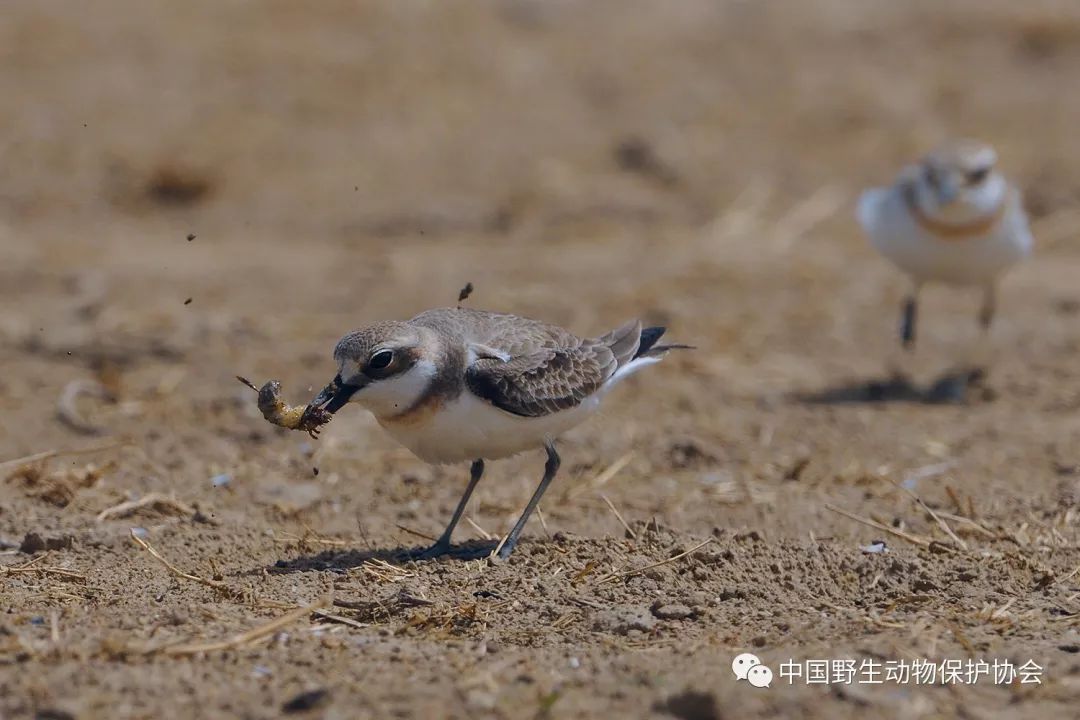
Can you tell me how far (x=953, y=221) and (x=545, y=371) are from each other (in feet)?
14.5

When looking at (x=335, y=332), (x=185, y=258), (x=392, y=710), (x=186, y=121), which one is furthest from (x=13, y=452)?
(x=186, y=121)

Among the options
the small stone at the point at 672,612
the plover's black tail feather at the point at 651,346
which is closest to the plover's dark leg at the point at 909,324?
the plover's black tail feather at the point at 651,346

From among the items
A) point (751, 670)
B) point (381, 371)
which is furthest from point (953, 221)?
point (751, 670)

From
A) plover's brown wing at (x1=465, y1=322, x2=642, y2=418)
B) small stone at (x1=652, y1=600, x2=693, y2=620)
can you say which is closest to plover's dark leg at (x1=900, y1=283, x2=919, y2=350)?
plover's brown wing at (x1=465, y1=322, x2=642, y2=418)

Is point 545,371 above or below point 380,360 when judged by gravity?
below

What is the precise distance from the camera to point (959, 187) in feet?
31.0

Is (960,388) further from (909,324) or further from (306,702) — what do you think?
(306,702)

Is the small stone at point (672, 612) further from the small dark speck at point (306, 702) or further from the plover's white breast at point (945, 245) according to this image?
the plover's white breast at point (945, 245)

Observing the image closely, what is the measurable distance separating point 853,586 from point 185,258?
839cm

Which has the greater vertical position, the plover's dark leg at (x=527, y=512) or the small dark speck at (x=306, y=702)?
the small dark speck at (x=306, y=702)

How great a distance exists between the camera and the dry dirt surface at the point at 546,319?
16.0ft

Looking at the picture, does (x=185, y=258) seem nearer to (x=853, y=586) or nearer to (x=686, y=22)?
(x=686, y=22)

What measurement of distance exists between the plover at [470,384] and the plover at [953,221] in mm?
3864

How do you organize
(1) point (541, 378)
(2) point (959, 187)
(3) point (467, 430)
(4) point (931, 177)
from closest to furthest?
(3) point (467, 430) < (1) point (541, 378) < (2) point (959, 187) < (4) point (931, 177)
